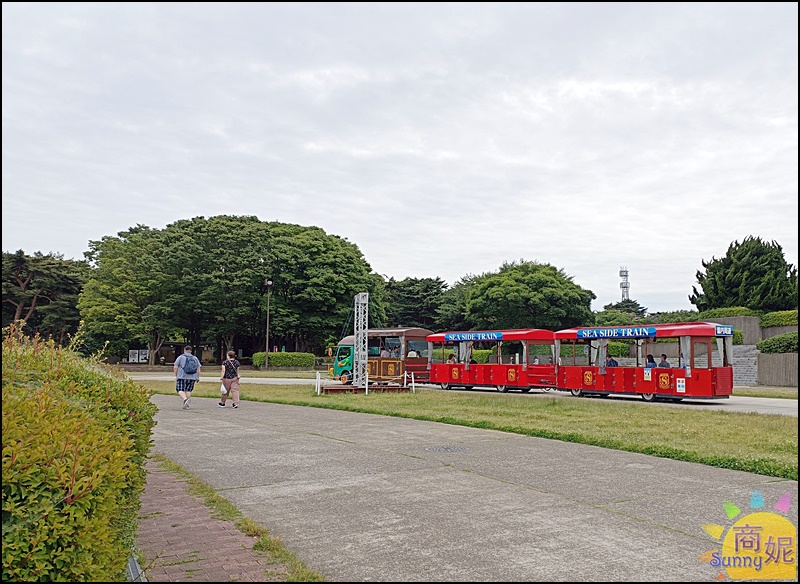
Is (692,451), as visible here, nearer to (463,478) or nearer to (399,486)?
(463,478)

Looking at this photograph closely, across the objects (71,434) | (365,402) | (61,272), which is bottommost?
(365,402)

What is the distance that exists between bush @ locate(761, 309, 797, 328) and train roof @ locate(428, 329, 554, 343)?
16.8 m

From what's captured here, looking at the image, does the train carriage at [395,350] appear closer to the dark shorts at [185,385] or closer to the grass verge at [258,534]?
the dark shorts at [185,385]

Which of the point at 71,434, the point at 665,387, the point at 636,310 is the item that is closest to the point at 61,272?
the point at 665,387

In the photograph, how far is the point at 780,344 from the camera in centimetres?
3334

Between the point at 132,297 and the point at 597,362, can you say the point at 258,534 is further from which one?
the point at 132,297

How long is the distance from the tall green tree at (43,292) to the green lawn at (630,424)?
42247 mm

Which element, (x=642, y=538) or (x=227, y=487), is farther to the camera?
(x=227, y=487)

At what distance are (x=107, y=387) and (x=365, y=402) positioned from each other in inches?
549

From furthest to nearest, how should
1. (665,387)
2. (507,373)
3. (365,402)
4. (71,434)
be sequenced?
(507,373) < (665,387) < (365,402) < (71,434)

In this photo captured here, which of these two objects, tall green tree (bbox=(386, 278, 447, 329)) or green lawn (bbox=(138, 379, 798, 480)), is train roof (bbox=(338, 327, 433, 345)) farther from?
tall green tree (bbox=(386, 278, 447, 329))

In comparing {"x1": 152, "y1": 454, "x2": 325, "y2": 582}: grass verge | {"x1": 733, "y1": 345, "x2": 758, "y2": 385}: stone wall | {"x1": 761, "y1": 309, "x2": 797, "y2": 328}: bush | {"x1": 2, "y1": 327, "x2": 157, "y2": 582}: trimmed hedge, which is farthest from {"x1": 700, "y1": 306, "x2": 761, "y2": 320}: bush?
{"x1": 2, "y1": 327, "x2": 157, "y2": 582}: trimmed hedge

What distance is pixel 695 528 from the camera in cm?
589

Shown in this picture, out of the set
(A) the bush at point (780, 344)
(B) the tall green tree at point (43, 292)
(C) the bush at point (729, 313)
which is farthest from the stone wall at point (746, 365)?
(B) the tall green tree at point (43, 292)
